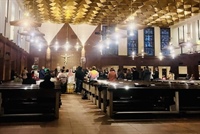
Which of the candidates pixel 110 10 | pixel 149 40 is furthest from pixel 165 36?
pixel 110 10

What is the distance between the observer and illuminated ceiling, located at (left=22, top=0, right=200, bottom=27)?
11434 millimetres

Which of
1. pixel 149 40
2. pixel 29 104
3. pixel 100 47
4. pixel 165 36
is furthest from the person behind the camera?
pixel 165 36

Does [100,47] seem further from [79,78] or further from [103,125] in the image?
[103,125]

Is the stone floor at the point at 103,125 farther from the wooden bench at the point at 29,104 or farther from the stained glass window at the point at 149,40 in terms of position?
the stained glass window at the point at 149,40

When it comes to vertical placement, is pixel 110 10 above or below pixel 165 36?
above

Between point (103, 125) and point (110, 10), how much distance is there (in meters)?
9.66

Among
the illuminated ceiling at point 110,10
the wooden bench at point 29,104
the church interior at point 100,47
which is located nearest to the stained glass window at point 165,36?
the church interior at point 100,47

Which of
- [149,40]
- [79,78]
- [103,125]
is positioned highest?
[149,40]

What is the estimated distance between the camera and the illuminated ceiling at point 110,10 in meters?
11.4

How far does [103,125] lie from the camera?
14.7ft

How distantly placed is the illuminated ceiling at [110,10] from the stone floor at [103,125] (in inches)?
299

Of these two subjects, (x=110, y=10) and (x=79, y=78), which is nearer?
(x=79, y=78)

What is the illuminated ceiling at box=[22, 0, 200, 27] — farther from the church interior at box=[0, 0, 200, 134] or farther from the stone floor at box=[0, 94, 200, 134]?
the stone floor at box=[0, 94, 200, 134]

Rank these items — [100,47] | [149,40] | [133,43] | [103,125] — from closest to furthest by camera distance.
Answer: [103,125], [100,47], [133,43], [149,40]
